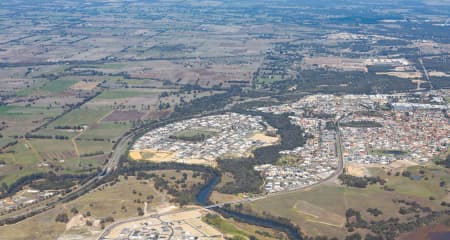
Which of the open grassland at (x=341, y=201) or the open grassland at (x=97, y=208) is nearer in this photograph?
the open grassland at (x=97, y=208)

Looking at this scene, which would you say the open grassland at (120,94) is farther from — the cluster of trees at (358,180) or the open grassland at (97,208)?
the cluster of trees at (358,180)

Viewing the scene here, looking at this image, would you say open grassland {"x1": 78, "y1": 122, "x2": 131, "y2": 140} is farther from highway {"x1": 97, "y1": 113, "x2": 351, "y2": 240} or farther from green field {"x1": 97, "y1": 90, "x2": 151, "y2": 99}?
highway {"x1": 97, "y1": 113, "x2": 351, "y2": 240}

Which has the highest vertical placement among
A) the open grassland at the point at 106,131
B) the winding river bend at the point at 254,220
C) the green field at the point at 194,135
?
the green field at the point at 194,135

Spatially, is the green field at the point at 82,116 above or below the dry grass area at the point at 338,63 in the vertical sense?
below

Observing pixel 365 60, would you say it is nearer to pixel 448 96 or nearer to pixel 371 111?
pixel 448 96

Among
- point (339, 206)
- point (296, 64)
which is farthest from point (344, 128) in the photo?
point (296, 64)

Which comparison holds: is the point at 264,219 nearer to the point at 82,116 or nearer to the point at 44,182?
the point at 44,182

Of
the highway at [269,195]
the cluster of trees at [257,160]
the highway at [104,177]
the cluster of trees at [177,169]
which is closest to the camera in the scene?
the highway at [269,195]

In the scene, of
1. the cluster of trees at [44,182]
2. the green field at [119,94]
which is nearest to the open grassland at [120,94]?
the green field at [119,94]
